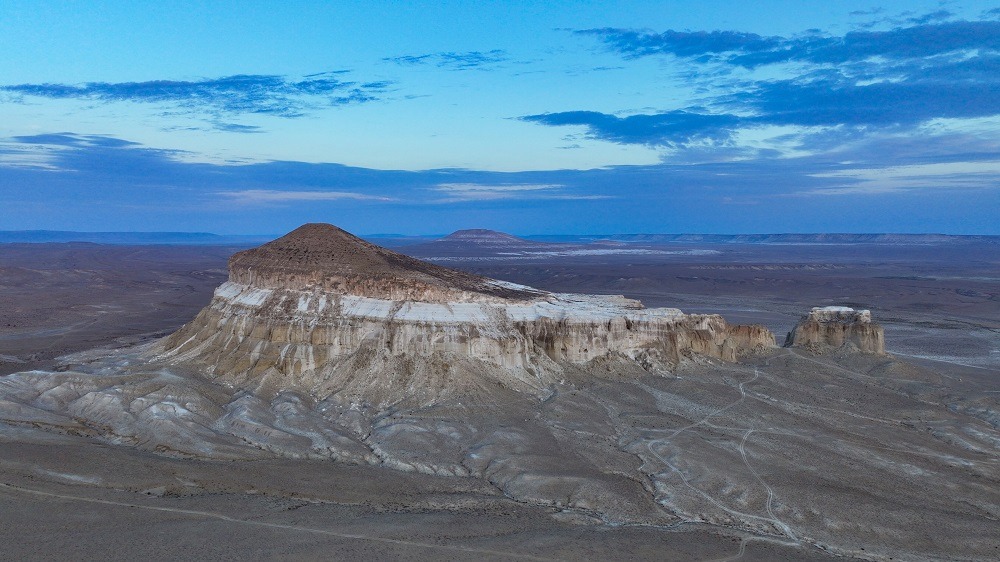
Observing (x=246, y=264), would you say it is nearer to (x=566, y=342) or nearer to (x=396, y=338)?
(x=396, y=338)

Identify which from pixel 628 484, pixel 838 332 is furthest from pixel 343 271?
pixel 838 332

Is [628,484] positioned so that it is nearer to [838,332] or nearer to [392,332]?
[392,332]

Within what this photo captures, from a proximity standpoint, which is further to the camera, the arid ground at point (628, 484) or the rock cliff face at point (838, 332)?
the rock cliff face at point (838, 332)

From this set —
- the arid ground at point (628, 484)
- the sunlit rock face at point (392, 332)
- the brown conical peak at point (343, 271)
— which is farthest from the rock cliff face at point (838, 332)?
the brown conical peak at point (343, 271)

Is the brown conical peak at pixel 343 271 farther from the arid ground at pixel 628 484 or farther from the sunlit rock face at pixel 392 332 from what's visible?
the arid ground at pixel 628 484

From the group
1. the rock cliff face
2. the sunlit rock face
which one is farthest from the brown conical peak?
the rock cliff face

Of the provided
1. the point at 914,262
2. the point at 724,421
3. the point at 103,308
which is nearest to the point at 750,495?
the point at 724,421
